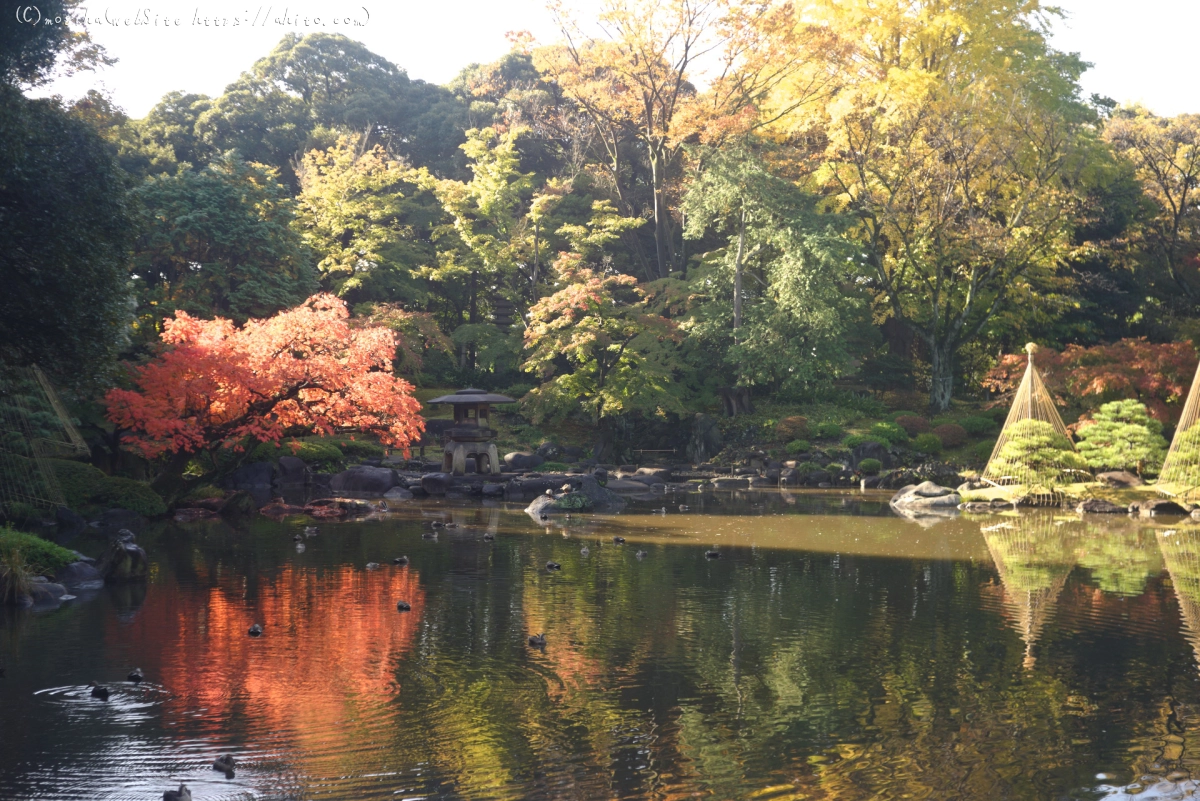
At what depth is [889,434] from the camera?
29812mm

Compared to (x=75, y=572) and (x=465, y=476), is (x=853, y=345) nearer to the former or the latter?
(x=465, y=476)

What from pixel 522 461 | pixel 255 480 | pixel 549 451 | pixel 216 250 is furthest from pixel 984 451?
pixel 216 250

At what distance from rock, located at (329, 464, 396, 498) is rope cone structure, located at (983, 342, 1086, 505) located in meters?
14.6

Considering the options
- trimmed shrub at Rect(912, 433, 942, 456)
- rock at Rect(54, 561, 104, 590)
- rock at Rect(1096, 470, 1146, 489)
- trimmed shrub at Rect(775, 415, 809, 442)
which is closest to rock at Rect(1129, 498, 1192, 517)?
rock at Rect(1096, 470, 1146, 489)

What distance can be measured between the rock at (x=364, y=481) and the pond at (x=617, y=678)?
31.9 feet

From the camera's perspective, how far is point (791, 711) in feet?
25.0

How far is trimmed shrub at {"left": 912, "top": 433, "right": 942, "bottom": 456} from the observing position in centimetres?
2945

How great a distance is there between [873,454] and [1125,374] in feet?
22.5

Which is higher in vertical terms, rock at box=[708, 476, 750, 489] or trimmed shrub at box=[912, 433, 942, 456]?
trimmed shrub at box=[912, 433, 942, 456]

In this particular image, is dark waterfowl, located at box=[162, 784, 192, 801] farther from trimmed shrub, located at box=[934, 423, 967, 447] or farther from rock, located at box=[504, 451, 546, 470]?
trimmed shrub, located at box=[934, 423, 967, 447]

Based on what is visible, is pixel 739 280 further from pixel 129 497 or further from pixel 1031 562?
pixel 129 497

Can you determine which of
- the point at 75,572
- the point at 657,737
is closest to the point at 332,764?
the point at 657,737

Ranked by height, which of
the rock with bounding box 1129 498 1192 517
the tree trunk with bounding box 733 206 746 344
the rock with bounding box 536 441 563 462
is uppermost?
the tree trunk with bounding box 733 206 746 344

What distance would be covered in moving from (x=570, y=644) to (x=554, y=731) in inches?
102
